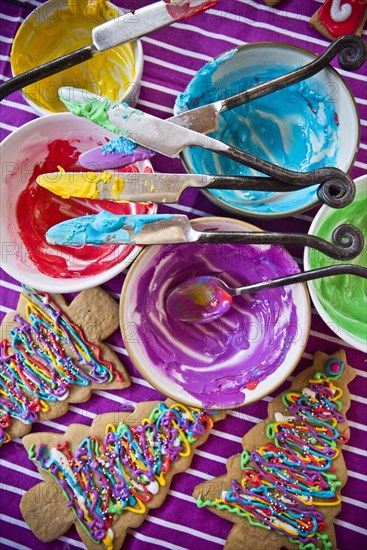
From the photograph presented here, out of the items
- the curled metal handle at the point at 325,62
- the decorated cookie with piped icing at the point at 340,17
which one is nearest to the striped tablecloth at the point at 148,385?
the decorated cookie with piped icing at the point at 340,17

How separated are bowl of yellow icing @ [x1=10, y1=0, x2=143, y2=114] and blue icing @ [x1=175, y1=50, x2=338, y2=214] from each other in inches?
5.7

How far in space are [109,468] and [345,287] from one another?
57cm

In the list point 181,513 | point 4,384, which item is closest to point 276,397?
point 181,513

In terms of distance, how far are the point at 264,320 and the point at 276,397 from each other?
0.53ft

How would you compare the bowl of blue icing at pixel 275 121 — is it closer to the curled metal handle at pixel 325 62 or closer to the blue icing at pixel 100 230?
the curled metal handle at pixel 325 62

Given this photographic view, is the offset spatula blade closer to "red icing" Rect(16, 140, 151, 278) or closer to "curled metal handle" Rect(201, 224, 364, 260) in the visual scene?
"curled metal handle" Rect(201, 224, 364, 260)

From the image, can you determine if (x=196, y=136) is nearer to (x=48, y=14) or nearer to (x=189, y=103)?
(x=189, y=103)

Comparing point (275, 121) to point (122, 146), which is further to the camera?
point (275, 121)

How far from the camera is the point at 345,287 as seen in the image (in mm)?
1024

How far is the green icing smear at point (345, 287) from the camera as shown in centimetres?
95

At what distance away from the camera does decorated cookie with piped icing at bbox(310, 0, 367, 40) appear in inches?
39.0

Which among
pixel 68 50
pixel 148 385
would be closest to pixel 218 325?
pixel 148 385

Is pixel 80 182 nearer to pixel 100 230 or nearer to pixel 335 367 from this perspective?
pixel 100 230

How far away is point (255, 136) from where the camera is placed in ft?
3.30
